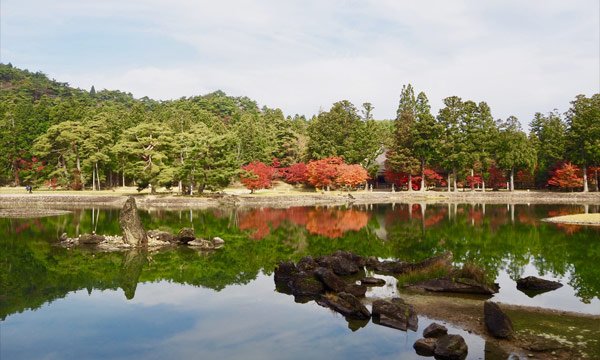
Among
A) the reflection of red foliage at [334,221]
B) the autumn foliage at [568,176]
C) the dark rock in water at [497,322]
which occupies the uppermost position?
the autumn foliage at [568,176]

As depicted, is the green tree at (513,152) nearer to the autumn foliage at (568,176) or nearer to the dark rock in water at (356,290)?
the autumn foliage at (568,176)

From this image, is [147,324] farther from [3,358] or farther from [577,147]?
[577,147]

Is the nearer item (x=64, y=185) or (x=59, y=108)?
(x=64, y=185)

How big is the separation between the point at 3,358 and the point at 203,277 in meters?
9.19

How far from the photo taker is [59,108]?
73.4 meters

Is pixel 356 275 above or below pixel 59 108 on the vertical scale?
below

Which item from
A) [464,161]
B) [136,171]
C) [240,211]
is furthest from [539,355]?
[464,161]

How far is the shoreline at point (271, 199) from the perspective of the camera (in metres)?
53.6

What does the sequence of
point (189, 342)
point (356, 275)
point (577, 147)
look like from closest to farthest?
1. point (189, 342)
2. point (356, 275)
3. point (577, 147)

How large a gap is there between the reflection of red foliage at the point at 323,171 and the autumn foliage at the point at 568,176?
98.4ft

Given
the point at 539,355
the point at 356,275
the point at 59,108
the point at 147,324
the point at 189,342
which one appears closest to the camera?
the point at 539,355

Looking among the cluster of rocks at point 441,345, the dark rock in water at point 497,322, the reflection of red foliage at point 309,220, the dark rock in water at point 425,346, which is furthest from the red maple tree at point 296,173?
the dark rock in water at point 425,346

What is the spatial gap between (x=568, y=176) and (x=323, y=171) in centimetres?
3338

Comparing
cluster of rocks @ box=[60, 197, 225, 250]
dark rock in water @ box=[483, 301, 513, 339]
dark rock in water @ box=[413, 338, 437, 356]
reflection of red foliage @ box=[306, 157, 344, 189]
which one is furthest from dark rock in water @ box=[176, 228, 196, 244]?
reflection of red foliage @ box=[306, 157, 344, 189]
